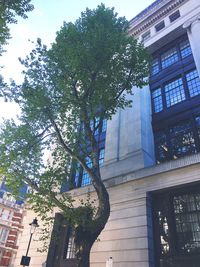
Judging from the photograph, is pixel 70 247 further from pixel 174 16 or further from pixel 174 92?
pixel 174 16

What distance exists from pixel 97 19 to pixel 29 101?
719 centimetres

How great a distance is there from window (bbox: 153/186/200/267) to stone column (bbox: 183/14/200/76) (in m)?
9.08

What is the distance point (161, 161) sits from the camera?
16.4m

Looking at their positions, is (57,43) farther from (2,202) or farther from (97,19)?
(2,202)

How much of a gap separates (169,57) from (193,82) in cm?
488

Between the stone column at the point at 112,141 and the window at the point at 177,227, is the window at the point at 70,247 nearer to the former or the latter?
the stone column at the point at 112,141

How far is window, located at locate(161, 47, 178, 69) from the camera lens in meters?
20.6

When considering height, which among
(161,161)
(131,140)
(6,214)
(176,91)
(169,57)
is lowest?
(161,161)

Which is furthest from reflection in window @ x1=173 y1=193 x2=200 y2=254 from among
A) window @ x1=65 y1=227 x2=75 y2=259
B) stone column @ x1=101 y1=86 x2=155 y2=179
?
window @ x1=65 y1=227 x2=75 y2=259

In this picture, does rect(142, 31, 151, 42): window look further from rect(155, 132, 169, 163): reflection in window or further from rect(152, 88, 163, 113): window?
rect(155, 132, 169, 163): reflection in window

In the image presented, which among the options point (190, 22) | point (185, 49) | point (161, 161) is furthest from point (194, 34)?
point (161, 161)

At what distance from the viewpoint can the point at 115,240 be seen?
13781 millimetres

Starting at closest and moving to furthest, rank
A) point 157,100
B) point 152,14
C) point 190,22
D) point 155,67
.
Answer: point 157,100 → point 190,22 → point 155,67 → point 152,14

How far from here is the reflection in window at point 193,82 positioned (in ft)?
55.7
